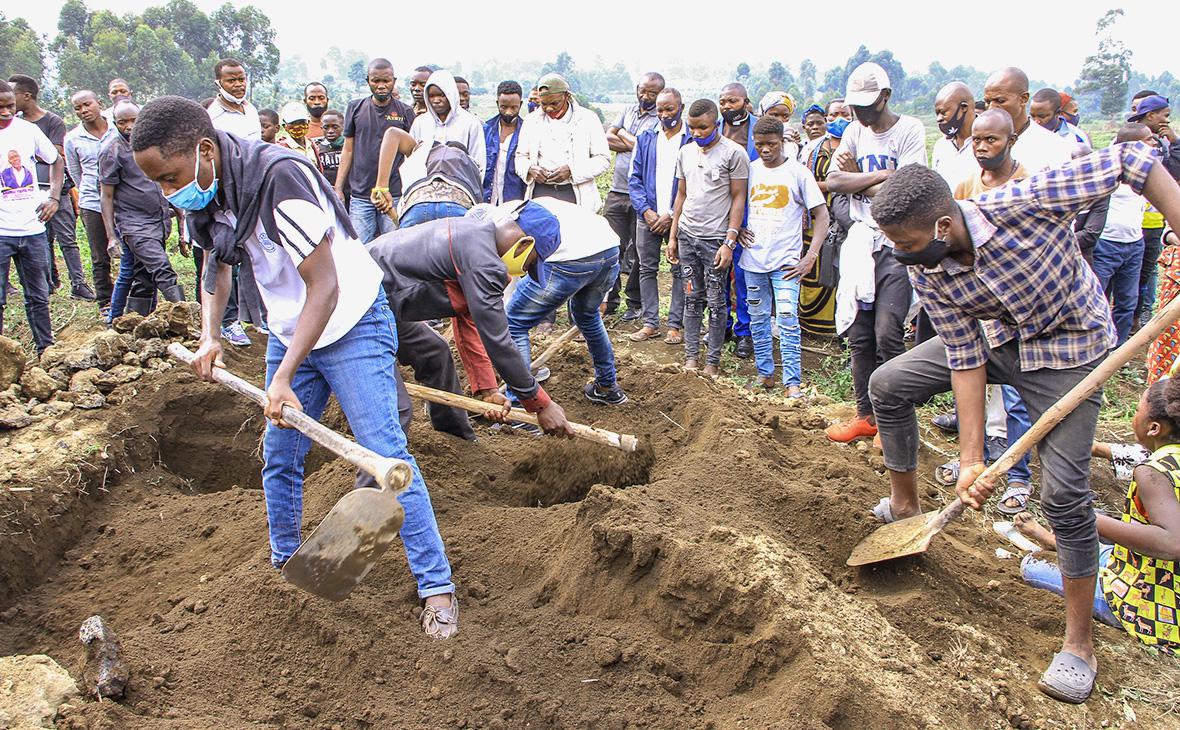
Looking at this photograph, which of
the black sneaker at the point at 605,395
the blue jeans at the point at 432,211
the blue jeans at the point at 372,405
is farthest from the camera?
the black sneaker at the point at 605,395

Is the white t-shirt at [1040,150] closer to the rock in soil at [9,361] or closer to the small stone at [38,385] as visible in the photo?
the small stone at [38,385]

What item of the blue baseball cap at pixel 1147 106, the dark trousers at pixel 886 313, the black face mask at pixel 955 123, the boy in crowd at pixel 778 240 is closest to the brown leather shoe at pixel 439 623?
the dark trousers at pixel 886 313

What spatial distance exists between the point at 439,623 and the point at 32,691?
132 centimetres

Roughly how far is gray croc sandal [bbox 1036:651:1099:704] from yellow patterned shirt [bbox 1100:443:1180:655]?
0.41 meters

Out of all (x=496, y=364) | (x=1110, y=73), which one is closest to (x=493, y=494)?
(x=496, y=364)

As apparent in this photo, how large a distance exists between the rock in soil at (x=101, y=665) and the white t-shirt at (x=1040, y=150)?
4651 mm

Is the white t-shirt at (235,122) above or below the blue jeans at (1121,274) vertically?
above

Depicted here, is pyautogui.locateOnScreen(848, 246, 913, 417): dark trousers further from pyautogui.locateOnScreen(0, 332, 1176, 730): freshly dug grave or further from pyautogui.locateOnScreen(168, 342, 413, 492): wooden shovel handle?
pyautogui.locateOnScreen(168, 342, 413, 492): wooden shovel handle

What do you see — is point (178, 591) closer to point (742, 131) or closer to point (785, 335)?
point (785, 335)

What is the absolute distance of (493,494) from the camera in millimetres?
4699

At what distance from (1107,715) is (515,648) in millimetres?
2150

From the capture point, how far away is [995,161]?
4.16 metres

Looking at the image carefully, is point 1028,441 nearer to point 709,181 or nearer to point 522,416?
point 522,416

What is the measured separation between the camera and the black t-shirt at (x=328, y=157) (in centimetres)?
829
